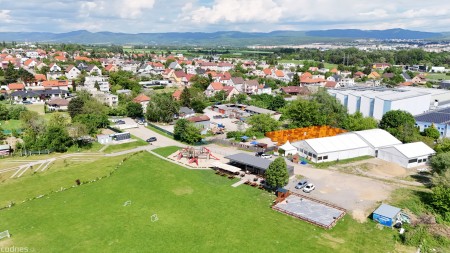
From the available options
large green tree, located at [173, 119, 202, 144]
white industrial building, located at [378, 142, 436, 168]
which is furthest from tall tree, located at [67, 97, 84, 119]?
white industrial building, located at [378, 142, 436, 168]

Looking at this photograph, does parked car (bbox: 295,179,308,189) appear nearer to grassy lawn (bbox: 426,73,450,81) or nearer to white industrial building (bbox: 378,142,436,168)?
white industrial building (bbox: 378,142,436,168)

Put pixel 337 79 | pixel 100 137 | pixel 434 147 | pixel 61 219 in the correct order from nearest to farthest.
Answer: pixel 61 219
pixel 434 147
pixel 100 137
pixel 337 79

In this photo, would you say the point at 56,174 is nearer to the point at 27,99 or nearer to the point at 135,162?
the point at 135,162

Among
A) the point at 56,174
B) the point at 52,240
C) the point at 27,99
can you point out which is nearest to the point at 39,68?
the point at 27,99

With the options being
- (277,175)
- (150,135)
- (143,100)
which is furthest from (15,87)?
(277,175)

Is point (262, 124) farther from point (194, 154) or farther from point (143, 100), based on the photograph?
point (143, 100)

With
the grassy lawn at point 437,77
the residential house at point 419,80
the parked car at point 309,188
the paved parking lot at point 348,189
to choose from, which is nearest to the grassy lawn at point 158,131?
the paved parking lot at point 348,189

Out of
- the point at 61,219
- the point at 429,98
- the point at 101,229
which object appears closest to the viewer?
the point at 101,229
